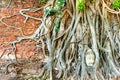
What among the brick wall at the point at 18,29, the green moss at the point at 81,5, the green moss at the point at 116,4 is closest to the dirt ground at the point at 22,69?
the brick wall at the point at 18,29

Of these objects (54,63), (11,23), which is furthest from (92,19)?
(11,23)

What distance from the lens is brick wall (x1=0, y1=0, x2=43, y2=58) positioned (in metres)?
4.87

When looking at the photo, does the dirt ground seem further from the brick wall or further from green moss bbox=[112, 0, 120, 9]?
green moss bbox=[112, 0, 120, 9]

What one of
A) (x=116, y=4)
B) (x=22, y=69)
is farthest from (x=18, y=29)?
(x=116, y=4)

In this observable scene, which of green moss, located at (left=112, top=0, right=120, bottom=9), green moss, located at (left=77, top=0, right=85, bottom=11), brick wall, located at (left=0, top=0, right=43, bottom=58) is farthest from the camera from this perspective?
brick wall, located at (left=0, top=0, right=43, bottom=58)

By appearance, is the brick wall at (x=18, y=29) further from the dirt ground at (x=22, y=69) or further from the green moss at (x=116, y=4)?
the green moss at (x=116, y=4)

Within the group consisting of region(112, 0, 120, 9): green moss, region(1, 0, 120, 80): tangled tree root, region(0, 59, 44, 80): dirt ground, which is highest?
region(112, 0, 120, 9): green moss

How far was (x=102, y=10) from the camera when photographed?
14.9 ft

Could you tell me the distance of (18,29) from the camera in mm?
4910

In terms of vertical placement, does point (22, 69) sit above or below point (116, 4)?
below

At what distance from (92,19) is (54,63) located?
940 mm

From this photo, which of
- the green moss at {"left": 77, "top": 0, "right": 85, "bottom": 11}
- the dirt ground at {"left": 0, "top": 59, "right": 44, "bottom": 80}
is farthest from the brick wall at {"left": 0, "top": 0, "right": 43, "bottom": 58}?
the green moss at {"left": 77, "top": 0, "right": 85, "bottom": 11}

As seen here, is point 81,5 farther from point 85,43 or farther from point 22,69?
point 22,69

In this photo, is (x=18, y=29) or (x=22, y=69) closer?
(x=22, y=69)
